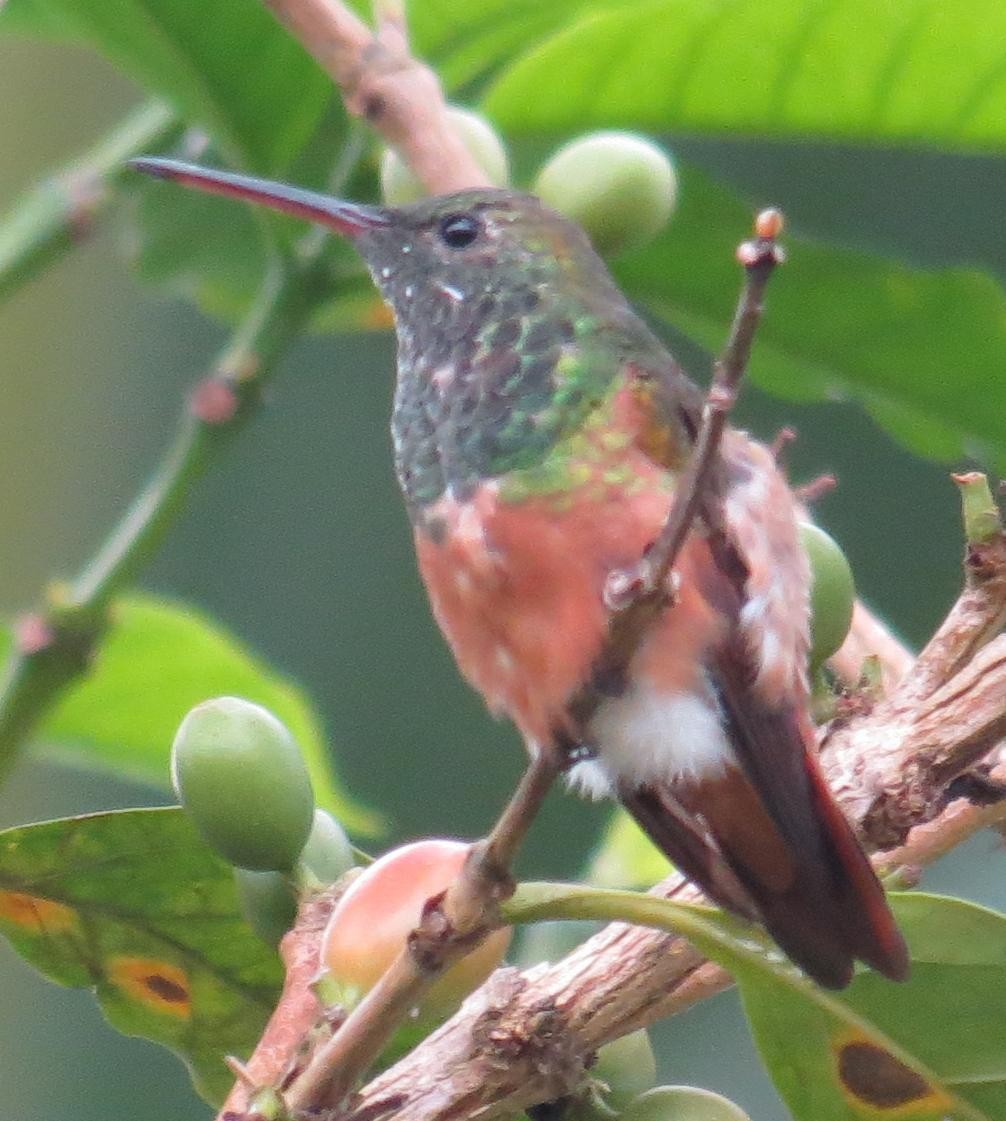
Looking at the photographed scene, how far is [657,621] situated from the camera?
4.19 feet

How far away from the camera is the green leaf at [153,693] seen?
2604mm

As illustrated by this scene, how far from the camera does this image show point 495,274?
177 cm

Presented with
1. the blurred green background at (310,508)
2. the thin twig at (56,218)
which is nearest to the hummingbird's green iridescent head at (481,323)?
the thin twig at (56,218)

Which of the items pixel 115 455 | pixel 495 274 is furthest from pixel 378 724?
pixel 495 274

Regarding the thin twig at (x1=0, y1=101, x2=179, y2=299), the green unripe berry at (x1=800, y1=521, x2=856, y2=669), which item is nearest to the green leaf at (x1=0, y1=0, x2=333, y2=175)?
the thin twig at (x1=0, y1=101, x2=179, y2=299)

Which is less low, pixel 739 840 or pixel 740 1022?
pixel 739 840

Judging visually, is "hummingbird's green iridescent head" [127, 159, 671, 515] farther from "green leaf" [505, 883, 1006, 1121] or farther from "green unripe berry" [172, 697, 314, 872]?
"green leaf" [505, 883, 1006, 1121]

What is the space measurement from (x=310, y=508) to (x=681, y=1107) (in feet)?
12.3

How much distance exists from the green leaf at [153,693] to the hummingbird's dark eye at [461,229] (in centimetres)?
94

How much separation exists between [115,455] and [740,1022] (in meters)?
2.09

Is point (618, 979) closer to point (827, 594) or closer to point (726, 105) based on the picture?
point (827, 594)

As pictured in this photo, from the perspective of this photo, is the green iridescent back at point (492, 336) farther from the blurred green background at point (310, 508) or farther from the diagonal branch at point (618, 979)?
the blurred green background at point (310, 508)

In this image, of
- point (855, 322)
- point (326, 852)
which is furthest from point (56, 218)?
point (326, 852)

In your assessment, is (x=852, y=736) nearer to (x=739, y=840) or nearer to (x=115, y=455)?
(x=739, y=840)
